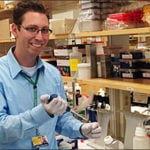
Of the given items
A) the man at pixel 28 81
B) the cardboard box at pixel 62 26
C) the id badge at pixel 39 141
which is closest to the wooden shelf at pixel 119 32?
the cardboard box at pixel 62 26

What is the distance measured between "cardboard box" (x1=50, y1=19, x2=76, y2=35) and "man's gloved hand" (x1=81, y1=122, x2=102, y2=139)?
0.79 metres

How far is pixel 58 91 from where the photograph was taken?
1.73 m

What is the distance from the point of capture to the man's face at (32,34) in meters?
1.52

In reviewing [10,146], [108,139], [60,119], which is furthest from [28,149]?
[108,139]

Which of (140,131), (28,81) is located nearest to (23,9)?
(28,81)

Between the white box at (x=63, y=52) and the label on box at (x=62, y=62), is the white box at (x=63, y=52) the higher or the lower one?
the higher one

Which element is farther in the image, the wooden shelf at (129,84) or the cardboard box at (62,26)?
the cardboard box at (62,26)

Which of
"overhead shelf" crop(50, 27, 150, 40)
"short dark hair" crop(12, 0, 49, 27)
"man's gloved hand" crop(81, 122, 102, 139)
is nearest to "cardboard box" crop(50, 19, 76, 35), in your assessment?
"overhead shelf" crop(50, 27, 150, 40)

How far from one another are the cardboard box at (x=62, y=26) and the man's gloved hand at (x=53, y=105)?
0.89m

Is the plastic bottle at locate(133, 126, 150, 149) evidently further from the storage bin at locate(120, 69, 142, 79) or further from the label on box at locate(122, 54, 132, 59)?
the label on box at locate(122, 54, 132, 59)

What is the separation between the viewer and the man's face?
4.99 ft

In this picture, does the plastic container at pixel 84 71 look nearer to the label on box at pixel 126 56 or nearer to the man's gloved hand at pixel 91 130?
the label on box at pixel 126 56

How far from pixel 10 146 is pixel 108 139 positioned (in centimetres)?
72

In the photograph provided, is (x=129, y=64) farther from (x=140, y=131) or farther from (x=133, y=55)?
(x=140, y=131)
